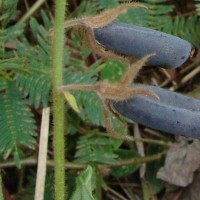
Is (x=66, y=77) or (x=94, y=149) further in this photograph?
(x=94, y=149)

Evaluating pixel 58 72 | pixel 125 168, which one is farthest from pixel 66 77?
pixel 58 72

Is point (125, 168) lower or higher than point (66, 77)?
lower

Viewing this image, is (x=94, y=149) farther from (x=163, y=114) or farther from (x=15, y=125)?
(x=163, y=114)

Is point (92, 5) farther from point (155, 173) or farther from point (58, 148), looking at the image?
point (58, 148)

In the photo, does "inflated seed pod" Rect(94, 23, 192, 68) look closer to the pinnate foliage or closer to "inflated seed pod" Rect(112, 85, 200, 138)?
"inflated seed pod" Rect(112, 85, 200, 138)

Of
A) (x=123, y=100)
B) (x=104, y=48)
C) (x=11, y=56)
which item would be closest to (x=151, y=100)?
(x=123, y=100)

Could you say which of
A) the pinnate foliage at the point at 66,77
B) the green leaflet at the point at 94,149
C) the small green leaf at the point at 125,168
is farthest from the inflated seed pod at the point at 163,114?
the small green leaf at the point at 125,168

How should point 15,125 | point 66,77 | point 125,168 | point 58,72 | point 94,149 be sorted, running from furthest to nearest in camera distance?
point 125,168 < point 94,149 < point 66,77 < point 15,125 < point 58,72
